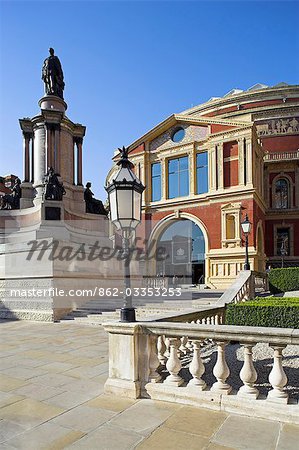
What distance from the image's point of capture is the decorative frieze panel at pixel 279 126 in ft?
111

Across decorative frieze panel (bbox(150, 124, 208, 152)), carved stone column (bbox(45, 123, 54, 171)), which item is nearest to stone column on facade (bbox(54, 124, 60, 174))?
carved stone column (bbox(45, 123, 54, 171))

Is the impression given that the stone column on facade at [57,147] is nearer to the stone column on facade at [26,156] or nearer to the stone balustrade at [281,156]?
the stone column on facade at [26,156]

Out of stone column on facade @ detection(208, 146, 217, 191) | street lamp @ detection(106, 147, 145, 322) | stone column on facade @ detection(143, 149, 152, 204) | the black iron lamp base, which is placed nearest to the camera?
the black iron lamp base

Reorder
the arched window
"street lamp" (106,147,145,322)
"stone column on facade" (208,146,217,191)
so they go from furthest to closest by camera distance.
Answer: the arched window, "stone column on facade" (208,146,217,191), "street lamp" (106,147,145,322)

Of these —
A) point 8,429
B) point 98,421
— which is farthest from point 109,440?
point 8,429

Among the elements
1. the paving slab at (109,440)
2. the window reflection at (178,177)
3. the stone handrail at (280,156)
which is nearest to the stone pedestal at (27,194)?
the window reflection at (178,177)

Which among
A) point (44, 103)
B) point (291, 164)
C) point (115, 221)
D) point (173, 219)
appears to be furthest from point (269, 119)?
point (115, 221)

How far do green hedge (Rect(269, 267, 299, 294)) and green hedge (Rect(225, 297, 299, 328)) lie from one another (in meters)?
11.9

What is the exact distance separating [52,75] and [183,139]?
1221cm

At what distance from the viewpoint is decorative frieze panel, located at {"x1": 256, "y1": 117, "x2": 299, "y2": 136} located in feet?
111

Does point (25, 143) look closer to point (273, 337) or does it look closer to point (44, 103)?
point (44, 103)

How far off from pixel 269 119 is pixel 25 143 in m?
24.9

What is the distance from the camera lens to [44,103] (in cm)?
2072

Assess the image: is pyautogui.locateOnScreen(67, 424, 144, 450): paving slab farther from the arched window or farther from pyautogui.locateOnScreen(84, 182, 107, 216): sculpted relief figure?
the arched window
